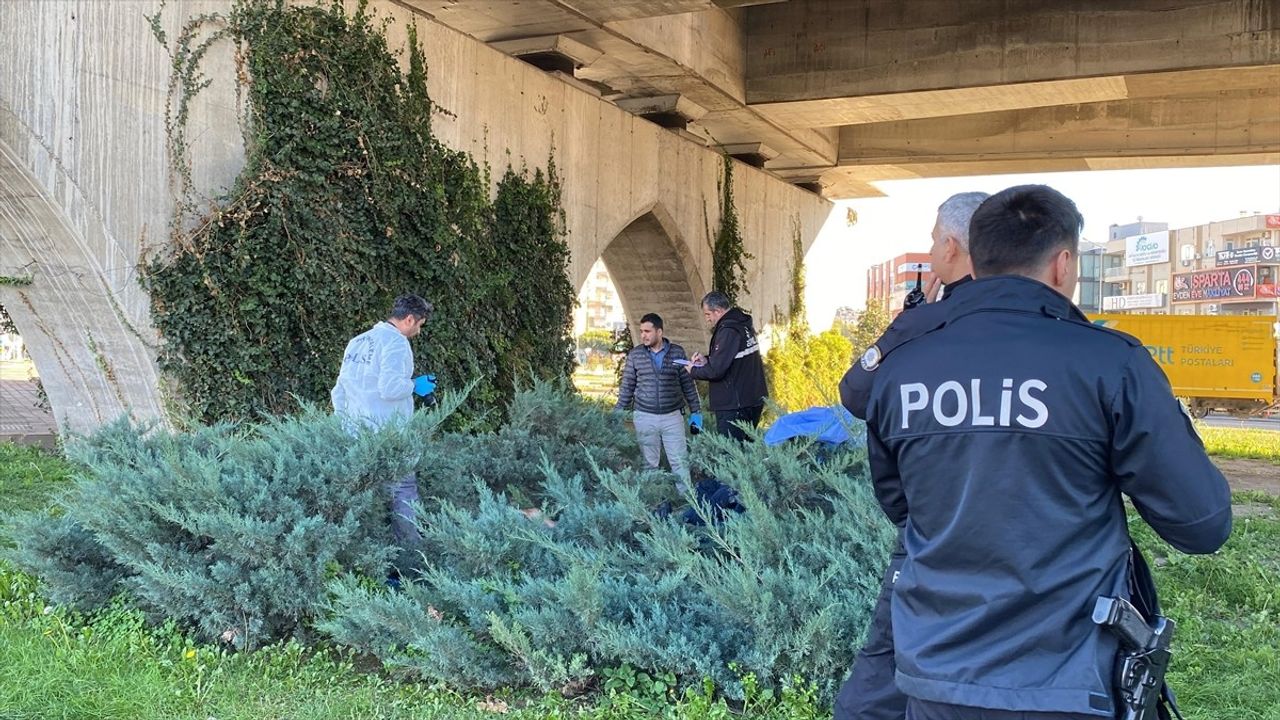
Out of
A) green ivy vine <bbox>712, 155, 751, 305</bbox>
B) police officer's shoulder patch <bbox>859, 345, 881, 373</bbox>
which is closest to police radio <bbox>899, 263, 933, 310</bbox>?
police officer's shoulder patch <bbox>859, 345, 881, 373</bbox>

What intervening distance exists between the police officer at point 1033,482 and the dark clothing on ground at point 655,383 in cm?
600

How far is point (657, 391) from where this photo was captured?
791cm

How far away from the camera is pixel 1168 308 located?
65.9 meters

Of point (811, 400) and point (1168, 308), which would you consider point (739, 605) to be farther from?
point (1168, 308)

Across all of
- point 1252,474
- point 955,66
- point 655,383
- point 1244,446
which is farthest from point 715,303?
point 1244,446

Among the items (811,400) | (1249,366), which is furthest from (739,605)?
(1249,366)

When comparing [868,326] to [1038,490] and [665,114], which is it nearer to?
[665,114]

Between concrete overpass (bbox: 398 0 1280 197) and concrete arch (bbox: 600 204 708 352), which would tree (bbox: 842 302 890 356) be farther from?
concrete overpass (bbox: 398 0 1280 197)

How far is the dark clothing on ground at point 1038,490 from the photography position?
170 centimetres

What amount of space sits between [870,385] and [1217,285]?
68.2 m

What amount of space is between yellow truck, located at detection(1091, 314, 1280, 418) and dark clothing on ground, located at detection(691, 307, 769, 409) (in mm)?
19792

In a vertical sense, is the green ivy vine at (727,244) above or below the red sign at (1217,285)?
below

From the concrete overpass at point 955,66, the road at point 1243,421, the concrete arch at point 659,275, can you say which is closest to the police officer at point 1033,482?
the concrete overpass at point 955,66

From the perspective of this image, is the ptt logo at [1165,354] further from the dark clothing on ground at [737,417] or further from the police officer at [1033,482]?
the police officer at [1033,482]
